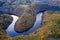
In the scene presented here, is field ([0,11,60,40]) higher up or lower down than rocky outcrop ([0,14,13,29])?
lower down

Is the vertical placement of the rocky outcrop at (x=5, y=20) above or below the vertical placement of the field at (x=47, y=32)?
above

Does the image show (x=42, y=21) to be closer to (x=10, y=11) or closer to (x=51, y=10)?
(x=51, y=10)

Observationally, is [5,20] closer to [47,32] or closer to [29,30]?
[29,30]

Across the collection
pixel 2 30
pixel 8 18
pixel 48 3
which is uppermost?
pixel 48 3

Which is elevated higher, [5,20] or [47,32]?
[5,20]

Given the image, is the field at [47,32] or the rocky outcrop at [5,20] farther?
the rocky outcrop at [5,20]

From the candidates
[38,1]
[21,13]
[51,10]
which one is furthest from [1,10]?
[51,10]

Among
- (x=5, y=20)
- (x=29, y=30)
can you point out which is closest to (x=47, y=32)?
(x=29, y=30)

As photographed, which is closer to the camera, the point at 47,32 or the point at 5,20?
the point at 47,32

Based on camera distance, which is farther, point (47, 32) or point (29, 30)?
point (29, 30)

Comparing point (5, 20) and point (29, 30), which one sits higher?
point (5, 20)

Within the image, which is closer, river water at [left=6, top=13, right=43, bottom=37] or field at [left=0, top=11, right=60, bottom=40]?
field at [left=0, top=11, right=60, bottom=40]
